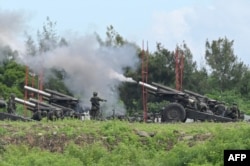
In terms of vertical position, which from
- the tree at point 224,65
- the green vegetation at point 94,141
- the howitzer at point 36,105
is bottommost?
the green vegetation at point 94,141

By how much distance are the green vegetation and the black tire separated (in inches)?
200

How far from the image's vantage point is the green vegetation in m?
23.0

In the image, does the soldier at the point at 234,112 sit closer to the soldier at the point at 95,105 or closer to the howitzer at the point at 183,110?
the howitzer at the point at 183,110

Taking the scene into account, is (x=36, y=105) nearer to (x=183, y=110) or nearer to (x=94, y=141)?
(x=183, y=110)

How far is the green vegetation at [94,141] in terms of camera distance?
22953 millimetres

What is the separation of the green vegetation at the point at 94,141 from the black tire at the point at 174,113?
5084mm

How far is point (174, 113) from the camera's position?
3381 cm

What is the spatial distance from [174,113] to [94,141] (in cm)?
857

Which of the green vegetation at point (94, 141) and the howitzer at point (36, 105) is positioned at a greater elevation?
the howitzer at point (36, 105)

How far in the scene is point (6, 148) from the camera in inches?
971

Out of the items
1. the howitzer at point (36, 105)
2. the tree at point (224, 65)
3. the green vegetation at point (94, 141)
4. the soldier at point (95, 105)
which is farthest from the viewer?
the tree at point (224, 65)

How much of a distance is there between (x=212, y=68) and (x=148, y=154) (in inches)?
1101

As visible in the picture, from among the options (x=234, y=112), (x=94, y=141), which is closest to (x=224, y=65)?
(x=234, y=112)

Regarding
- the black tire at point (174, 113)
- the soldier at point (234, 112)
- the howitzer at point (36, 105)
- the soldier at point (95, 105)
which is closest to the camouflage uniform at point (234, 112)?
the soldier at point (234, 112)
